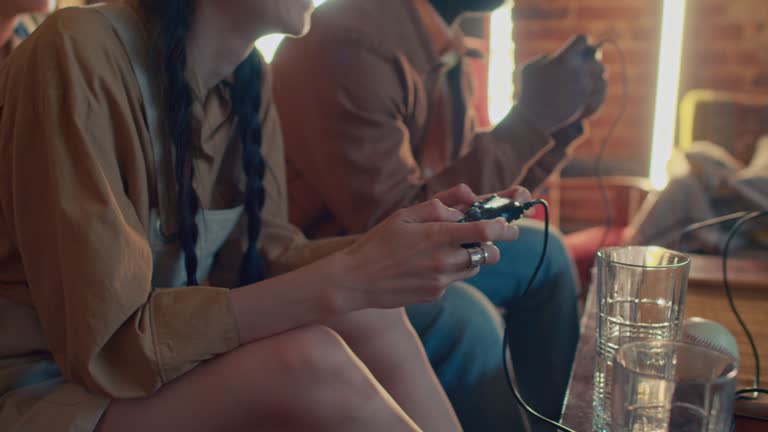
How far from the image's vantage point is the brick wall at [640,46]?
2.94 m

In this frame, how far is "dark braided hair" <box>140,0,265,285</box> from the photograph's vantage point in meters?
0.74

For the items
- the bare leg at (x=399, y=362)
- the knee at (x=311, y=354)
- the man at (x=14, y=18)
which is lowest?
the bare leg at (x=399, y=362)

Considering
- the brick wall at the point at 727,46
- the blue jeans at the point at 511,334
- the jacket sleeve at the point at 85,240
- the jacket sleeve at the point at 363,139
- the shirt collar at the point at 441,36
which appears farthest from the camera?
the brick wall at the point at 727,46

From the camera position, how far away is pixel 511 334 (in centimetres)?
124

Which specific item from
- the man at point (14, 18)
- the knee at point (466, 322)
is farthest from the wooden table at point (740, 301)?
the man at point (14, 18)

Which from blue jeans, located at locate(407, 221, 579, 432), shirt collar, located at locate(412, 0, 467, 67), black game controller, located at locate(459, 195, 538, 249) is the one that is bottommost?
blue jeans, located at locate(407, 221, 579, 432)

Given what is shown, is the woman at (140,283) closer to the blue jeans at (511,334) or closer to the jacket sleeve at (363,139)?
the blue jeans at (511,334)

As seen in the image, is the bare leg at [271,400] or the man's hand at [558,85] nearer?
the bare leg at [271,400]

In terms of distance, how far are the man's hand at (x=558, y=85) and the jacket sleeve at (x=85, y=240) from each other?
75cm

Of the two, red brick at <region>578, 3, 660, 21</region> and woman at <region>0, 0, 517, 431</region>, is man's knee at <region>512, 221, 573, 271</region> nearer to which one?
woman at <region>0, 0, 517, 431</region>

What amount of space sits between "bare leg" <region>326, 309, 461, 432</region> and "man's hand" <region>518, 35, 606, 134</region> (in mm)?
556

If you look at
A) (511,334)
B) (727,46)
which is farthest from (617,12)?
(511,334)

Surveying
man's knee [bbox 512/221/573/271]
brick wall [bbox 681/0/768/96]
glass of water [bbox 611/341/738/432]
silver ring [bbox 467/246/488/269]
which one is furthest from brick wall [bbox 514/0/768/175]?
glass of water [bbox 611/341/738/432]

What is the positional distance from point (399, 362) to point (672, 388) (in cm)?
34
